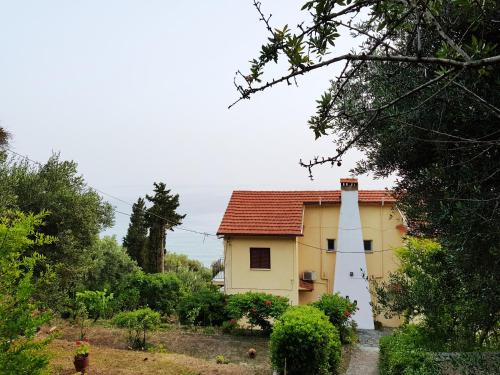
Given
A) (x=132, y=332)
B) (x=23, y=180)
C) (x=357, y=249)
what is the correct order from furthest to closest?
(x=357, y=249)
(x=132, y=332)
(x=23, y=180)

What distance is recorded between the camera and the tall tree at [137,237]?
29000 mm

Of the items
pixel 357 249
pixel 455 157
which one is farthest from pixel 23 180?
pixel 357 249

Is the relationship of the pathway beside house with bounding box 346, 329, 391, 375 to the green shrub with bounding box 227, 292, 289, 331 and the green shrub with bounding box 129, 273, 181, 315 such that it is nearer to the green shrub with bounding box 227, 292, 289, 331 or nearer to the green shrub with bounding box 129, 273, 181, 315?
the green shrub with bounding box 227, 292, 289, 331

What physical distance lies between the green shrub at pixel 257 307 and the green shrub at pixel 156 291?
12.9 feet

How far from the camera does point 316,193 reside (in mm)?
21062

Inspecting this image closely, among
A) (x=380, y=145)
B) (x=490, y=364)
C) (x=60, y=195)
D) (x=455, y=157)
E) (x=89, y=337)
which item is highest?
(x=60, y=195)

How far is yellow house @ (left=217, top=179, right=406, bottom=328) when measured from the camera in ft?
61.0

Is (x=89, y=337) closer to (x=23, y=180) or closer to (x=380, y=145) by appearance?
(x=23, y=180)

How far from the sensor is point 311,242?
20609 mm

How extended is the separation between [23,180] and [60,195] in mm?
1099

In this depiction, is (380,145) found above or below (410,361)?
above

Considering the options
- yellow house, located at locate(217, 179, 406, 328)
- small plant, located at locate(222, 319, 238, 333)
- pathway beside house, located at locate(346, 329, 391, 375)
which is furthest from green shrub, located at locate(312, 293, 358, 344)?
yellow house, located at locate(217, 179, 406, 328)

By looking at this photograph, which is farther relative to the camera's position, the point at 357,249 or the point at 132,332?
the point at 357,249

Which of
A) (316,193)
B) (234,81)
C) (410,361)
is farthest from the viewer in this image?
(316,193)
